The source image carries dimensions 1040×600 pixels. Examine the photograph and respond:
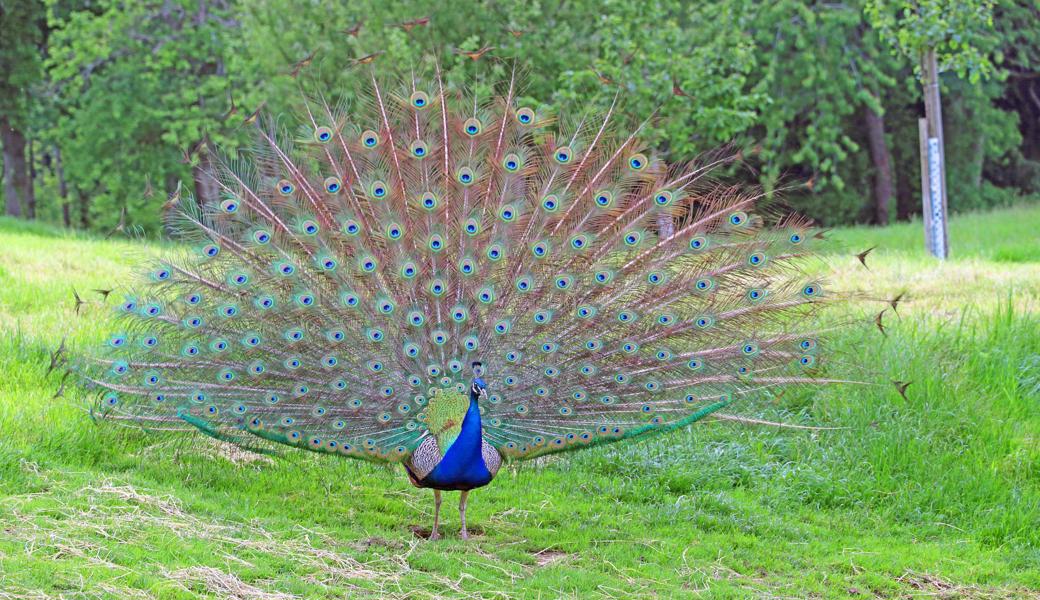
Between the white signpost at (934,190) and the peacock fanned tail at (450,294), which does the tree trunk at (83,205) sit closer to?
the white signpost at (934,190)

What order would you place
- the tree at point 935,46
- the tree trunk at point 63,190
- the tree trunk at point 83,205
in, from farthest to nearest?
the tree trunk at point 63,190, the tree trunk at point 83,205, the tree at point 935,46

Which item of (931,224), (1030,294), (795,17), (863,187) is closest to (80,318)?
(1030,294)

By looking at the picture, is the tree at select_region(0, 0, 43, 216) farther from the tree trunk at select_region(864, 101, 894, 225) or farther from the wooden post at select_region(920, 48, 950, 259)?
the wooden post at select_region(920, 48, 950, 259)

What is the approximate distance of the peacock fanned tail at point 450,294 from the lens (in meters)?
6.36

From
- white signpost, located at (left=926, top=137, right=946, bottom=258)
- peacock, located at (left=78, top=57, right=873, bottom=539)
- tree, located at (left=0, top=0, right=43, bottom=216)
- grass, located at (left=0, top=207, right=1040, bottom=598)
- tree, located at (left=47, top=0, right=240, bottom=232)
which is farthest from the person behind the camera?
tree, located at (left=0, top=0, right=43, bottom=216)

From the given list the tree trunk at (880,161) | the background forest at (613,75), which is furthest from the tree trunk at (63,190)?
the tree trunk at (880,161)

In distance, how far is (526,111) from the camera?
6598 mm

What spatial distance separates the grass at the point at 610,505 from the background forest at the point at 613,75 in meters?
6.23

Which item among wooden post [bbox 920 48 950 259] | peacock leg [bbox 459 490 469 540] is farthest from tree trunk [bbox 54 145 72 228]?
peacock leg [bbox 459 490 469 540]

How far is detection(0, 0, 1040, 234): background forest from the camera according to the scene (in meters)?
16.8

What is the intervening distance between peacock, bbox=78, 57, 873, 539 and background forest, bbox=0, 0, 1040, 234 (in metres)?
7.70

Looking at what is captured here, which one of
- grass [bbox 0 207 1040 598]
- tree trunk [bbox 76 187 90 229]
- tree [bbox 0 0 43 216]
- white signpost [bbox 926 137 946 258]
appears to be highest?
tree [bbox 0 0 43 216]

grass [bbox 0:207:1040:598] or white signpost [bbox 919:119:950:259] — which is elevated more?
white signpost [bbox 919:119:950:259]

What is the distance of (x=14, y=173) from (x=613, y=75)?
64.5ft
